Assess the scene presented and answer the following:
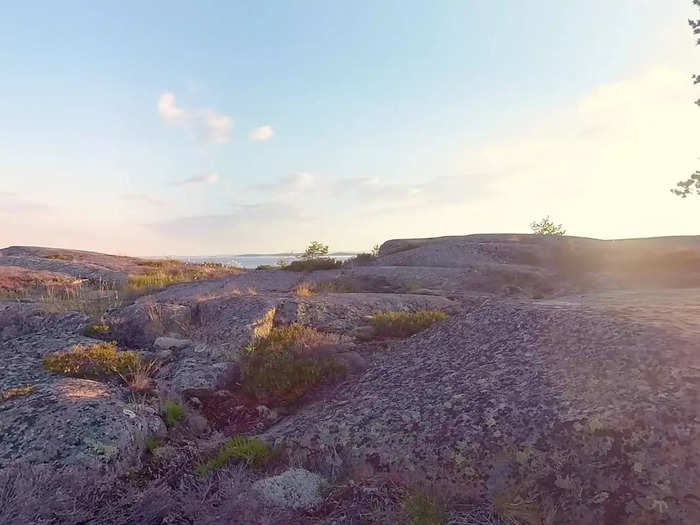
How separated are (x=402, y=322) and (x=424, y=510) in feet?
22.2

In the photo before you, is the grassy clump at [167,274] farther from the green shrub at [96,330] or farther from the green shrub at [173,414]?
the green shrub at [173,414]

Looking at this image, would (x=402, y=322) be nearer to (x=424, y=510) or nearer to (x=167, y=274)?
(x=424, y=510)

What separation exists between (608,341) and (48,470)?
7207 mm

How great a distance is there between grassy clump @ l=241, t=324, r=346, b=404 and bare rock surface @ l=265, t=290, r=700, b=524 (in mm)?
704

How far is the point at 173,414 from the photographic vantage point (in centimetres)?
815

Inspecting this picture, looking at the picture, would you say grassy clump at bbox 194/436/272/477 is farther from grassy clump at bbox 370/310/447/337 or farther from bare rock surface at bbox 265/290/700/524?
grassy clump at bbox 370/310/447/337

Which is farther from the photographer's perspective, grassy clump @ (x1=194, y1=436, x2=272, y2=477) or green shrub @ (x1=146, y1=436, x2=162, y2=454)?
green shrub @ (x1=146, y1=436, x2=162, y2=454)

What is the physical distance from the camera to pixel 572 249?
2386 centimetres

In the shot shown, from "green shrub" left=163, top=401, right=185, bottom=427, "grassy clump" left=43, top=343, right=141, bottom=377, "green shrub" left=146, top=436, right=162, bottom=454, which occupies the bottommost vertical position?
"green shrub" left=146, top=436, right=162, bottom=454

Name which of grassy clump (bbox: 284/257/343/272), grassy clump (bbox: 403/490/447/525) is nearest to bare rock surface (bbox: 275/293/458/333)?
grassy clump (bbox: 403/490/447/525)

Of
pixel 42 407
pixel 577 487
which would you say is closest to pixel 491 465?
pixel 577 487

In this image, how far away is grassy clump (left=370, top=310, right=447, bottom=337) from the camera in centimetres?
1127

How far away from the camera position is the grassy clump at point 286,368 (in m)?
8.76

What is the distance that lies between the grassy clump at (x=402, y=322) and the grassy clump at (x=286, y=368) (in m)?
1.40
